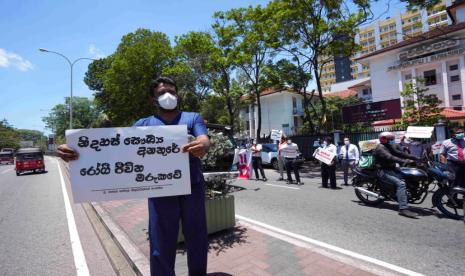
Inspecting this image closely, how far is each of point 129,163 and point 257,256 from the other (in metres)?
2.30

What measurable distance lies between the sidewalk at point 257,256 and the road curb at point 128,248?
5 centimetres

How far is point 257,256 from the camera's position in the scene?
4.01m

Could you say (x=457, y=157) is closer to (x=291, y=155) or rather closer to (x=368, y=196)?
(x=368, y=196)

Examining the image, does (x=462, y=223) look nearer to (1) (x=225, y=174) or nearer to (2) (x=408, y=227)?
(2) (x=408, y=227)

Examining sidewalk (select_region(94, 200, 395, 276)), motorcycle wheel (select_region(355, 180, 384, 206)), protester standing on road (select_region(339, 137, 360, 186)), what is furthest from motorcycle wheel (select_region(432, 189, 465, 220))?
protester standing on road (select_region(339, 137, 360, 186))

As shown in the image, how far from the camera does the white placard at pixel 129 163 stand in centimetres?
255

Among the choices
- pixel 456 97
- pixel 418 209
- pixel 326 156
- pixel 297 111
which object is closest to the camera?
pixel 418 209

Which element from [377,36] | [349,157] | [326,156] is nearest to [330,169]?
[326,156]

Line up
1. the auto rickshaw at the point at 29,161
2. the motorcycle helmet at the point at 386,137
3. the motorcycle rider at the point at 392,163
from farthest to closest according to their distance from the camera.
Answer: the auto rickshaw at the point at 29,161 → the motorcycle helmet at the point at 386,137 → the motorcycle rider at the point at 392,163

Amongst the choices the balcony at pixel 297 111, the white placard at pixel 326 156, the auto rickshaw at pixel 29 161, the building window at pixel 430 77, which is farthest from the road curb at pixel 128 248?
the balcony at pixel 297 111

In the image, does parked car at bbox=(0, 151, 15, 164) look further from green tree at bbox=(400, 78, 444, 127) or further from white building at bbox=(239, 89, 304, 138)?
green tree at bbox=(400, 78, 444, 127)

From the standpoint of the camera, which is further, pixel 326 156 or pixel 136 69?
pixel 136 69

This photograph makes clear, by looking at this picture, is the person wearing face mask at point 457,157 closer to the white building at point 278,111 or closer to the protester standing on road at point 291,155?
the protester standing on road at point 291,155

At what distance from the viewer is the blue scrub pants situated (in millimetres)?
2541
